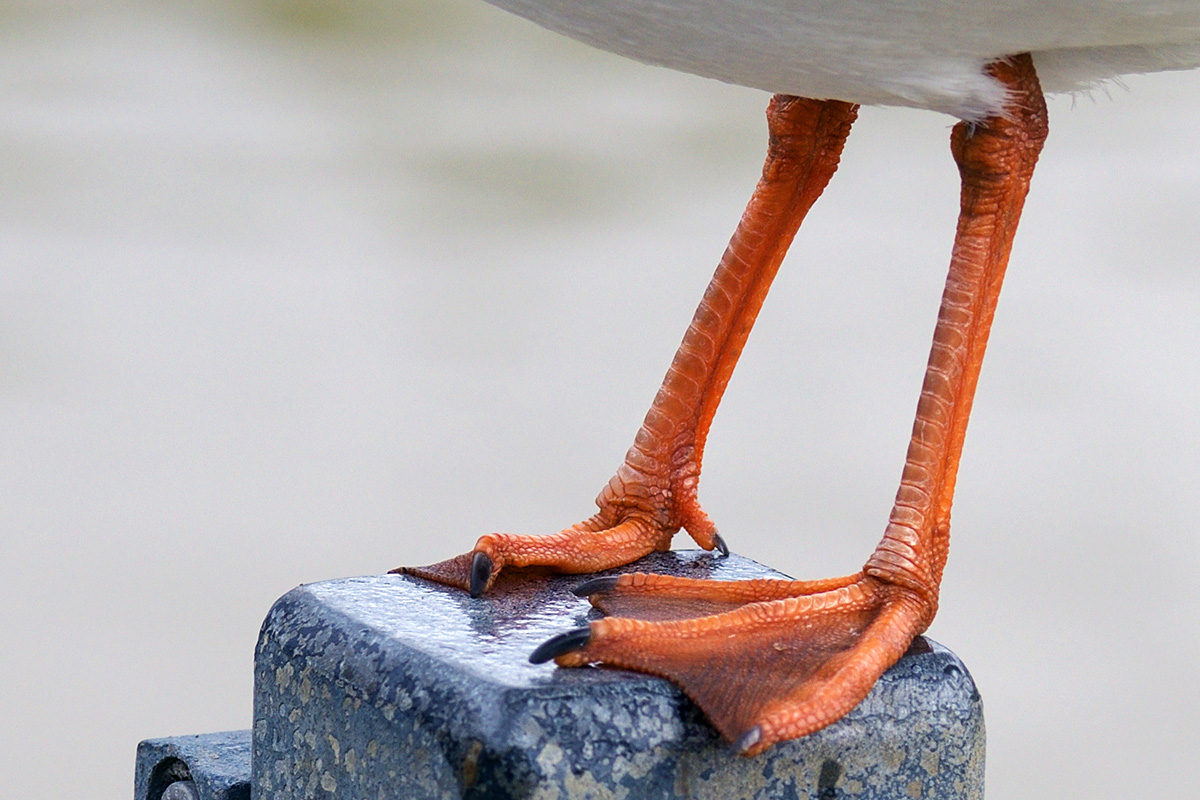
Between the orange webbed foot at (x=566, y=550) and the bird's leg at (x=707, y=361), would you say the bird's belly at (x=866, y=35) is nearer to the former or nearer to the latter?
the bird's leg at (x=707, y=361)

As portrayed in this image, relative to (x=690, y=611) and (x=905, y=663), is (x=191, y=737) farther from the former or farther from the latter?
(x=905, y=663)

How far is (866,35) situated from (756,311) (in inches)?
21.1

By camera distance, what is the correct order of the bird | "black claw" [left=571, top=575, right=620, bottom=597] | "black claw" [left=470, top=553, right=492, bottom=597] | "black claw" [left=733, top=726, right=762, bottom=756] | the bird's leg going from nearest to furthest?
"black claw" [left=733, top=726, right=762, bottom=756] < the bird < "black claw" [left=571, top=575, right=620, bottom=597] < "black claw" [left=470, top=553, right=492, bottom=597] < the bird's leg

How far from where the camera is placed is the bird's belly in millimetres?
1836

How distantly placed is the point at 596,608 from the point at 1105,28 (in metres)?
0.92

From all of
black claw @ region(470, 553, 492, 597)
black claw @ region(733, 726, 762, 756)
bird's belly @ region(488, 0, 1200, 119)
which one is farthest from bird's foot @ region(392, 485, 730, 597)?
bird's belly @ region(488, 0, 1200, 119)

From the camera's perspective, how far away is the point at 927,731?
1.89m

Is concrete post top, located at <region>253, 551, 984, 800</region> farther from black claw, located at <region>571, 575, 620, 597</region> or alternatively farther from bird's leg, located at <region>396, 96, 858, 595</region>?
bird's leg, located at <region>396, 96, 858, 595</region>

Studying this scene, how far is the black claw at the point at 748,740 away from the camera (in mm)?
1695

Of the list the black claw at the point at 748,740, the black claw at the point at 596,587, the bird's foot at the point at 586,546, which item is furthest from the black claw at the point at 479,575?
the black claw at the point at 748,740

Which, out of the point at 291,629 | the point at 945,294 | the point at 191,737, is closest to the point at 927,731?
the point at 945,294

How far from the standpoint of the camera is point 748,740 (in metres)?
1.70

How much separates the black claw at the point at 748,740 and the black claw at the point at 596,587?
326 mm

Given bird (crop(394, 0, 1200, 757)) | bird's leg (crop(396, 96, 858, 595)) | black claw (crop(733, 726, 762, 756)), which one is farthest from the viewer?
bird's leg (crop(396, 96, 858, 595))
